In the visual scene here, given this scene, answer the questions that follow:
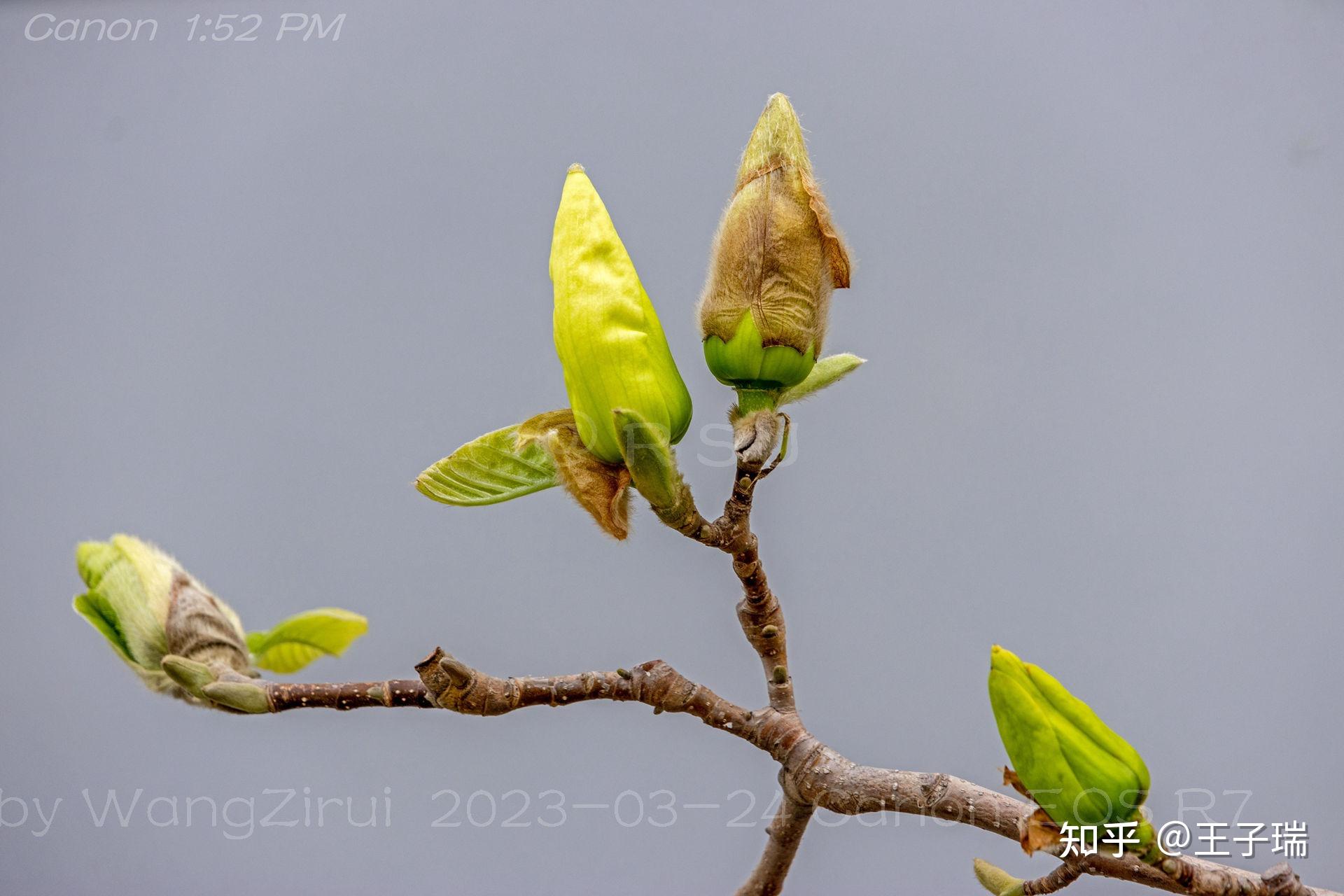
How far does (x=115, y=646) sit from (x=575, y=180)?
277 millimetres

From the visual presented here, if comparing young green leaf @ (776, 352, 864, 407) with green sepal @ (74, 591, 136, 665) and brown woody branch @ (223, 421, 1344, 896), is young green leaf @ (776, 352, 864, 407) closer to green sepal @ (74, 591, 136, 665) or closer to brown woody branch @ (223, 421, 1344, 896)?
brown woody branch @ (223, 421, 1344, 896)

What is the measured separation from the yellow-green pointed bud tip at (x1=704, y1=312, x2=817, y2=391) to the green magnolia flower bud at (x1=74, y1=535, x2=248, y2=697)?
0.24m

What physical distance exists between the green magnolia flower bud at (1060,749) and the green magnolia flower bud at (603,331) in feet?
0.38

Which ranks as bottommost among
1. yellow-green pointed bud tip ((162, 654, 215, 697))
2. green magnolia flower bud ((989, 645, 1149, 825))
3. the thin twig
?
the thin twig

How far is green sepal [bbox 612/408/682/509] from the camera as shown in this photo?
11.2 inches

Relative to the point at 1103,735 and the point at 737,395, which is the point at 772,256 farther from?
the point at 1103,735

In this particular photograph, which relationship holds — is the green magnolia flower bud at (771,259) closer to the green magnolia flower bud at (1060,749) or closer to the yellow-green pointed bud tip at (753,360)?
the yellow-green pointed bud tip at (753,360)

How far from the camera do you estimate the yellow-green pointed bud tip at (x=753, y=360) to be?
30 cm

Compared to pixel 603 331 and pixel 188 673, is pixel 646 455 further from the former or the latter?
pixel 188 673

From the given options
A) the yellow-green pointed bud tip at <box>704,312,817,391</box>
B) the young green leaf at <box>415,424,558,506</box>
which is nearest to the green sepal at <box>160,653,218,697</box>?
the young green leaf at <box>415,424,558,506</box>

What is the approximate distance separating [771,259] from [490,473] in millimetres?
116

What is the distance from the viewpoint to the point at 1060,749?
274 millimetres

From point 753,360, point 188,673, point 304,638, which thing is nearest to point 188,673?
point 188,673

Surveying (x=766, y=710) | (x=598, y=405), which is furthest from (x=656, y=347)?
(x=766, y=710)
